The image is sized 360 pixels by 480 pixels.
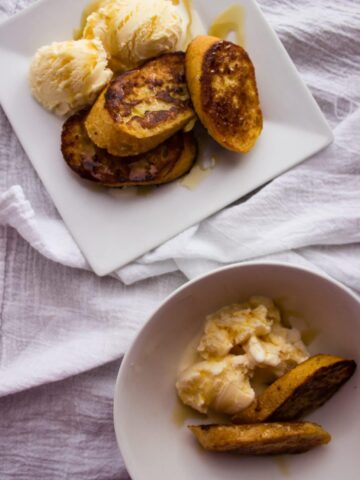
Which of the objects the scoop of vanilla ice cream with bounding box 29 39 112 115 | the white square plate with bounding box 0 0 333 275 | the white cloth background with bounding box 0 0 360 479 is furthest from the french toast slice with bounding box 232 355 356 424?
the scoop of vanilla ice cream with bounding box 29 39 112 115

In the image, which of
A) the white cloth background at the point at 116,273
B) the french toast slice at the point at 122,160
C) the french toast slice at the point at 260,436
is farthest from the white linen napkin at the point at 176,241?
the french toast slice at the point at 260,436

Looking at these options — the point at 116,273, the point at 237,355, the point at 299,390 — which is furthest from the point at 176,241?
the point at 299,390

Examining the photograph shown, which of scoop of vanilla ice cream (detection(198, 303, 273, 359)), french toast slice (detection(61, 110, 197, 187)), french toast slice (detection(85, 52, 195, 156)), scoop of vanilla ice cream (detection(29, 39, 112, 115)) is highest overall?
scoop of vanilla ice cream (detection(29, 39, 112, 115))

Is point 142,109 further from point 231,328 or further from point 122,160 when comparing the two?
point 231,328

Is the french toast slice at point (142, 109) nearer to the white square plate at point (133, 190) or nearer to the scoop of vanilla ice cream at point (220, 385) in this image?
the white square plate at point (133, 190)

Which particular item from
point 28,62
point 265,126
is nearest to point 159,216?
point 265,126

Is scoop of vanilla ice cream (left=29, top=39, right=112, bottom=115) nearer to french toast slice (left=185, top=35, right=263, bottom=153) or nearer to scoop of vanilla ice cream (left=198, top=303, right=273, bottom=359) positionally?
french toast slice (left=185, top=35, right=263, bottom=153)
